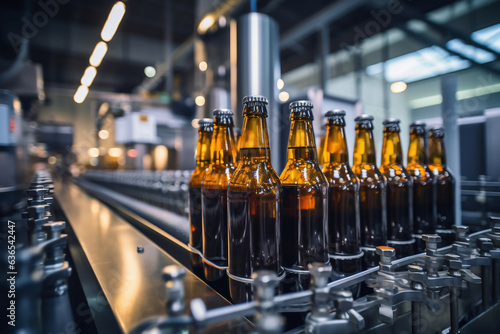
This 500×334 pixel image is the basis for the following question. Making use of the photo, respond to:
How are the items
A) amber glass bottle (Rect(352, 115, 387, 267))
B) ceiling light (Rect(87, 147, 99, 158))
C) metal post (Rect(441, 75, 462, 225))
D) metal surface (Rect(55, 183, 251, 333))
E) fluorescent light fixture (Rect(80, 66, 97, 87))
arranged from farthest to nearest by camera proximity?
ceiling light (Rect(87, 147, 99, 158)) < fluorescent light fixture (Rect(80, 66, 97, 87)) < metal post (Rect(441, 75, 462, 225)) < amber glass bottle (Rect(352, 115, 387, 267)) < metal surface (Rect(55, 183, 251, 333))

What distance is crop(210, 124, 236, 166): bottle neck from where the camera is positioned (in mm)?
579

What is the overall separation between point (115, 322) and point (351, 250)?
44cm

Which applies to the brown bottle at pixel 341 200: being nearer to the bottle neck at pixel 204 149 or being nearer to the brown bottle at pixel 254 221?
the brown bottle at pixel 254 221

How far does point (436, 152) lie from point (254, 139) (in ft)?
2.00

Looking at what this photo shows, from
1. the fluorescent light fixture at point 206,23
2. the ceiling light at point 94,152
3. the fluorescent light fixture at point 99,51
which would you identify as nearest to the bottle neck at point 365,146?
the fluorescent light fixture at point 206,23

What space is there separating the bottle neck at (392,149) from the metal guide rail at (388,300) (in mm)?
200

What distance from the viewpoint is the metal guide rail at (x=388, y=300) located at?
10.8 inches

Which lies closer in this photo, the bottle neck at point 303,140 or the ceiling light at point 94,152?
the bottle neck at point 303,140

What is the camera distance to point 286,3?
14.9 ft

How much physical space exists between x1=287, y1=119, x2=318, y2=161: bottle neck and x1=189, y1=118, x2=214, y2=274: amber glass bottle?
9.4 inches

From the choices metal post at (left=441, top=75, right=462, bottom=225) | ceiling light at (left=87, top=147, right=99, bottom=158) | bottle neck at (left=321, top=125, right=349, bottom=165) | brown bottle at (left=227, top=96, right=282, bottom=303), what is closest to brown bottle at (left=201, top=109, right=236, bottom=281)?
brown bottle at (left=227, top=96, right=282, bottom=303)

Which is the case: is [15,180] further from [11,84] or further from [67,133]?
[67,133]

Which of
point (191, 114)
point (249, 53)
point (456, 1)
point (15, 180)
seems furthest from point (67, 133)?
point (456, 1)

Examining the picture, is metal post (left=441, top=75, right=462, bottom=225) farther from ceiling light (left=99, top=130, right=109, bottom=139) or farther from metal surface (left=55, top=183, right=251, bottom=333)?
ceiling light (left=99, top=130, right=109, bottom=139)
